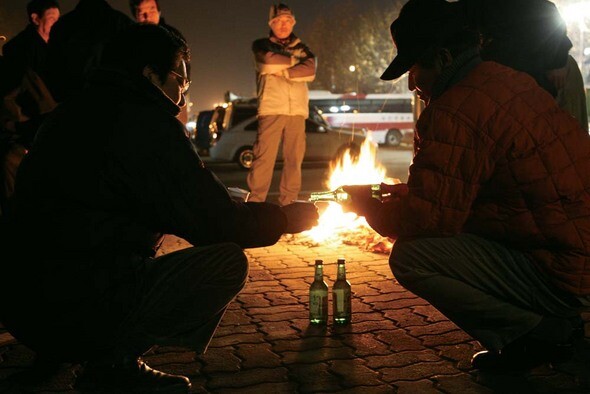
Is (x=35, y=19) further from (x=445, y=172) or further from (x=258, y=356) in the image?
(x=445, y=172)

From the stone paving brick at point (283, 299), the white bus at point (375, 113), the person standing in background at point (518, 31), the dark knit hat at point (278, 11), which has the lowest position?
the stone paving brick at point (283, 299)

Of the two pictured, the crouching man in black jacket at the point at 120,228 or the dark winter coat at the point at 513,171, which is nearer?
the crouching man in black jacket at the point at 120,228

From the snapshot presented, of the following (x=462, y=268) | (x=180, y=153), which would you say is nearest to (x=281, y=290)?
(x=462, y=268)

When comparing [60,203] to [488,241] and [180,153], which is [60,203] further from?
[488,241]

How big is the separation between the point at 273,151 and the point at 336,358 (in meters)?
6.18

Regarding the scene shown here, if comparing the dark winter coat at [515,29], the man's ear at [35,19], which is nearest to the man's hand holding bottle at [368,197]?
the dark winter coat at [515,29]

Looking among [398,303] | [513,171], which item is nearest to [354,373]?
[513,171]

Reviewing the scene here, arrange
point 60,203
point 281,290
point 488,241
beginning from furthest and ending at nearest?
point 281,290 < point 488,241 < point 60,203

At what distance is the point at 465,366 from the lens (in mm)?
4113

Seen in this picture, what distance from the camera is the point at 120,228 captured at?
3.52 metres

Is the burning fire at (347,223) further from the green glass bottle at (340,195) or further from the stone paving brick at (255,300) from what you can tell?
the green glass bottle at (340,195)

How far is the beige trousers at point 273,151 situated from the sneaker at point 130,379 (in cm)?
648

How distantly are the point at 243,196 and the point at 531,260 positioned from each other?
1457 millimetres

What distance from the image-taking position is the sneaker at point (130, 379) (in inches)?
143
